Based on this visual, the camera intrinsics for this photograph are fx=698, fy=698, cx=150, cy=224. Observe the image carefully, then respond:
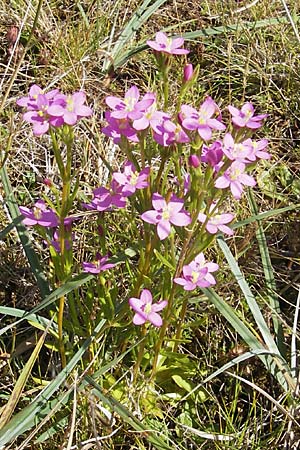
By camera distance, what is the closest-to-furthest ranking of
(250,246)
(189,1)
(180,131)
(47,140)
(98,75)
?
(180,131) → (250,246) → (47,140) → (98,75) → (189,1)

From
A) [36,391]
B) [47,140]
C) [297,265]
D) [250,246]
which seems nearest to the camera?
[36,391]

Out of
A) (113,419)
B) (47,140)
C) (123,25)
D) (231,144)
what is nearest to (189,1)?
(123,25)

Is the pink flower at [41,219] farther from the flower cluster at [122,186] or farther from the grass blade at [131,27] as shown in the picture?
the grass blade at [131,27]

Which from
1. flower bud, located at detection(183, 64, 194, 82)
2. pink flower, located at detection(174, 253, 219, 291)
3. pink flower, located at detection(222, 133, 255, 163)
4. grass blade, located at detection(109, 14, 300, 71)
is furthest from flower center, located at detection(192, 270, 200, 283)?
grass blade, located at detection(109, 14, 300, 71)

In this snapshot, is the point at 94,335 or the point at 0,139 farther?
the point at 0,139

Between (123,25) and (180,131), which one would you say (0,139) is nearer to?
(123,25)

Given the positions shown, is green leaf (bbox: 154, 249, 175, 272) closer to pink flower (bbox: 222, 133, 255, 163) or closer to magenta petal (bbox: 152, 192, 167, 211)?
magenta petal (bbox: 152, 192, 167, 211)

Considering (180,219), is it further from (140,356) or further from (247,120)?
(140,356)

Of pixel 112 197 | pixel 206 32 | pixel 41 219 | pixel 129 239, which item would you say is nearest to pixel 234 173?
pixel 112 197
